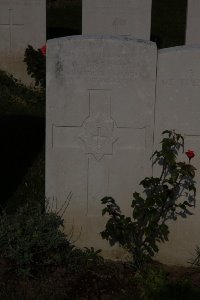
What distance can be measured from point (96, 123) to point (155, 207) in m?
0.78

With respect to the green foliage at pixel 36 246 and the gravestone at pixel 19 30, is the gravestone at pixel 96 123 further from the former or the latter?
the gravestone at pixel 19 30

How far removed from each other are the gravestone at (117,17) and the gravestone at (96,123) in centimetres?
599

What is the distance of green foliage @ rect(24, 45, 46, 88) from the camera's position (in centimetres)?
1005

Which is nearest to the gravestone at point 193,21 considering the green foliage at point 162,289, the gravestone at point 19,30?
the gravestone at point 19,30

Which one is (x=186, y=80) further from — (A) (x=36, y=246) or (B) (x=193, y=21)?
(B) (x=193, y=21)

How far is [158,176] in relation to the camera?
4.50m

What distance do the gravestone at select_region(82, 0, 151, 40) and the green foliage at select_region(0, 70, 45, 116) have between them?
1.46 metres

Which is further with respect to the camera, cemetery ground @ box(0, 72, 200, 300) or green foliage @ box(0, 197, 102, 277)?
green foliage @ box(0, 197, 102, 277)

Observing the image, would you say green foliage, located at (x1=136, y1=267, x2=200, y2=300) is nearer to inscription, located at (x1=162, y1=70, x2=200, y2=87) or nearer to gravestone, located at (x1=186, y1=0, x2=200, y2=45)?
inscription, located at (x1=162, y1=70, x2=200, y2=87)

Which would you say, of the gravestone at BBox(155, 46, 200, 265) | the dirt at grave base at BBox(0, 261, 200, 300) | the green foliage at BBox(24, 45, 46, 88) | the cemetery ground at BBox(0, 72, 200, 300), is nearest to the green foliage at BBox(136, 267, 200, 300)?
the cemetery ground at BBox(0, 72, 200, 300)

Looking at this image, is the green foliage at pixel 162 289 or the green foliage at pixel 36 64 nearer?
the green foliage at pixel 162 289

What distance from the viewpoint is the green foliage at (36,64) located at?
10.1 meters

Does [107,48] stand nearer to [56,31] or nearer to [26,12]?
[26,12]

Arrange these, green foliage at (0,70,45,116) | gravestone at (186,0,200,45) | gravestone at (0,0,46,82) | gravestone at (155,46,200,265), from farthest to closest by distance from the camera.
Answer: gravestone at (186,0,200,45) < gravestone at (0,0,46,82) < green foliage at (0,70,45,116) < gravestone at (155,46,200,265)
